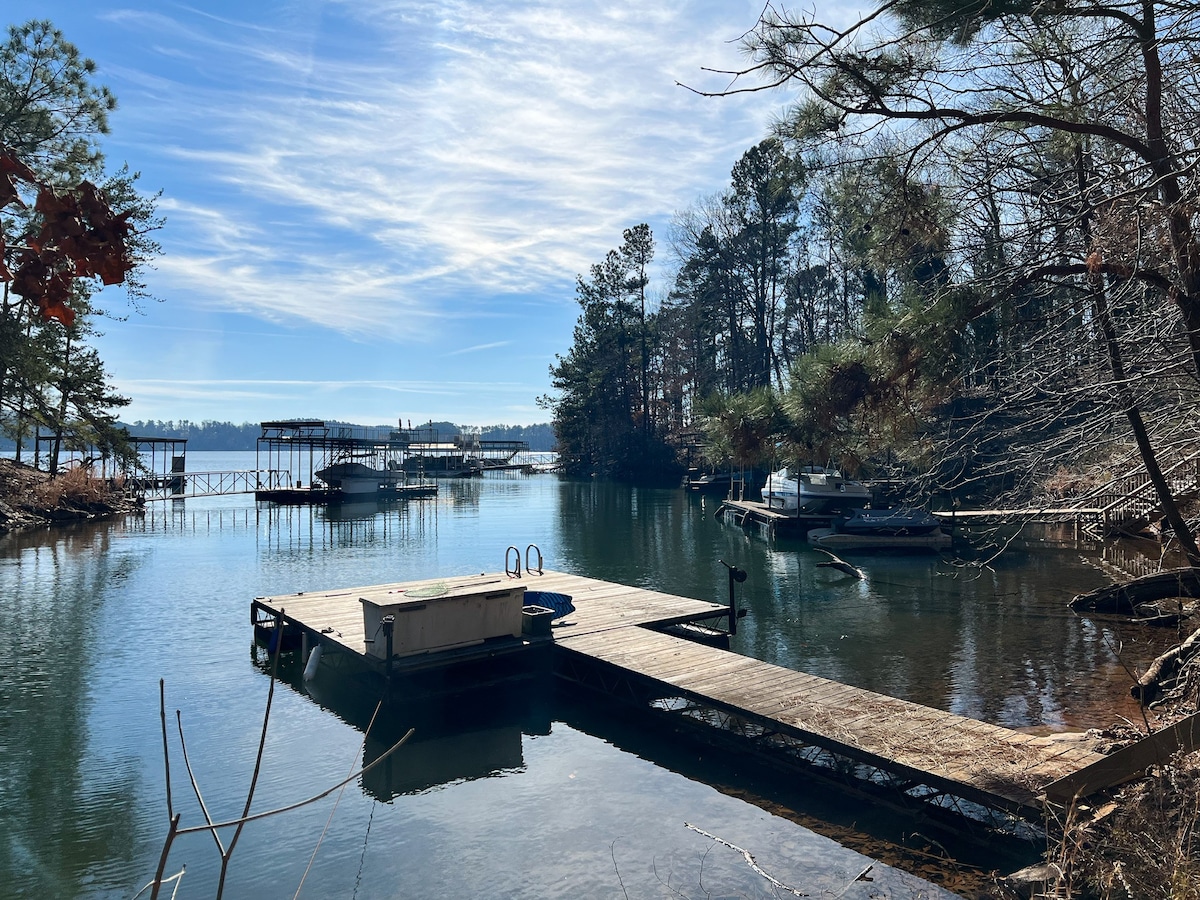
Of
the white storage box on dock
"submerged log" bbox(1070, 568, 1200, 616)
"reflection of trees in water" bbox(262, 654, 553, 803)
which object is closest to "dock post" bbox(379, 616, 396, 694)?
the white storage box on dock

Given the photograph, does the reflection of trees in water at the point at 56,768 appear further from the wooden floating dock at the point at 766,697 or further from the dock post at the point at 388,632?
the wooden floating dock at the point at 766,697

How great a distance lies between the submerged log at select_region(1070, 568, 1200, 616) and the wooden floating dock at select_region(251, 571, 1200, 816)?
26.2ft

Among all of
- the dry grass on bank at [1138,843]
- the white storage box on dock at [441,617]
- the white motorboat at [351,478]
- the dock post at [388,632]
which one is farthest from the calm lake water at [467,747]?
the white motorboat at [351,478]

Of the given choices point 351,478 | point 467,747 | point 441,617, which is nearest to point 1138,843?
point 467,747

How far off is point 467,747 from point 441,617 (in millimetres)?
2030

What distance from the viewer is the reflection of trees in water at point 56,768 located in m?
8.27

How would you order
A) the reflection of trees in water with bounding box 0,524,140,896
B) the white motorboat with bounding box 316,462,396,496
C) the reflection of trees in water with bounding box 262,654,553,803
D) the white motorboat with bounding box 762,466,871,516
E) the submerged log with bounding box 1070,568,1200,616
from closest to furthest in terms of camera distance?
the reflection of trees in water with bounding box 0,524,140,896
the reflection of trees in water with bounding box 262,654,553,803
the submerged log with bounding box 1070,568,1200,616
the white motorboat with bounding box 762,466,871,516
the white motorboat with bounding box 316,462,396,496

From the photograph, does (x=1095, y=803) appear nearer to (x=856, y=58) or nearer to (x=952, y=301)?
(x=952, y=301)

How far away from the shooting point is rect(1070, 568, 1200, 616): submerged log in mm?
16344

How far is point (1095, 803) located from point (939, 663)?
856 cm

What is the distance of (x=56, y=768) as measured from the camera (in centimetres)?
1064

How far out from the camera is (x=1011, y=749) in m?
8.65

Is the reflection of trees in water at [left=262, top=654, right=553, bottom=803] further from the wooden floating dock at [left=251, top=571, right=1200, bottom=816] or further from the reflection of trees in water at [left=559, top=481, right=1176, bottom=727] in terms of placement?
the reflection of trees in water at [left=559, top=481, right=1176, bottom=727]

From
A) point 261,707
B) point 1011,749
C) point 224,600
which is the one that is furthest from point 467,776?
point 224,600
